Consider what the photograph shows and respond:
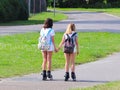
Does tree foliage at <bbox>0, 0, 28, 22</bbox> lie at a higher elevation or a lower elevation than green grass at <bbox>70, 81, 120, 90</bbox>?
lower

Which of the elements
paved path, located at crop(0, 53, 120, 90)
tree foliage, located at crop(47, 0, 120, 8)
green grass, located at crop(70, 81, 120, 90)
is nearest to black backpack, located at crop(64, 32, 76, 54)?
paved path, located at crop(0, 53, 120, 90)

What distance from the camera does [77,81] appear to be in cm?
1337

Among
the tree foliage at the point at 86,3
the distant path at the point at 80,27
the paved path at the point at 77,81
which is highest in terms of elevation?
the paved path at the point at 77,81

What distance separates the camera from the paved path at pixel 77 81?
12.5 meters

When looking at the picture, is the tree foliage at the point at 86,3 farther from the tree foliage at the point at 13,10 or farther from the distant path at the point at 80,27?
the distant path at the point at 80,27

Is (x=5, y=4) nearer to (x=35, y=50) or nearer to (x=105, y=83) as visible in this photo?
(x=35, y=50)

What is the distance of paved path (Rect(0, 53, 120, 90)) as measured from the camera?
12.5 metres

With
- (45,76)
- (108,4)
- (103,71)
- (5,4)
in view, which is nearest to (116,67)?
(103,71)

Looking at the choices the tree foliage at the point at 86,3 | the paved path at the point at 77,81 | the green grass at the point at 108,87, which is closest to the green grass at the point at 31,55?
the paved path at the point at 77,81

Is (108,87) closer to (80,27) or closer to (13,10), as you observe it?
(80,27)

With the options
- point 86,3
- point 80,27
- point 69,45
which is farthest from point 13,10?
point 86,3

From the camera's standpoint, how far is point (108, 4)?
104 meters

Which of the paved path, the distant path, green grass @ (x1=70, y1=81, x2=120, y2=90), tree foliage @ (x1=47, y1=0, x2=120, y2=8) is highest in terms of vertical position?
green grass @ (x1=70, y1=81, x2=120, y2=90)

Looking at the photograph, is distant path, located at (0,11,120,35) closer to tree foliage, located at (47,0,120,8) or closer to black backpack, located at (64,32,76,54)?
black backpack, located at (64,32,76,54)
